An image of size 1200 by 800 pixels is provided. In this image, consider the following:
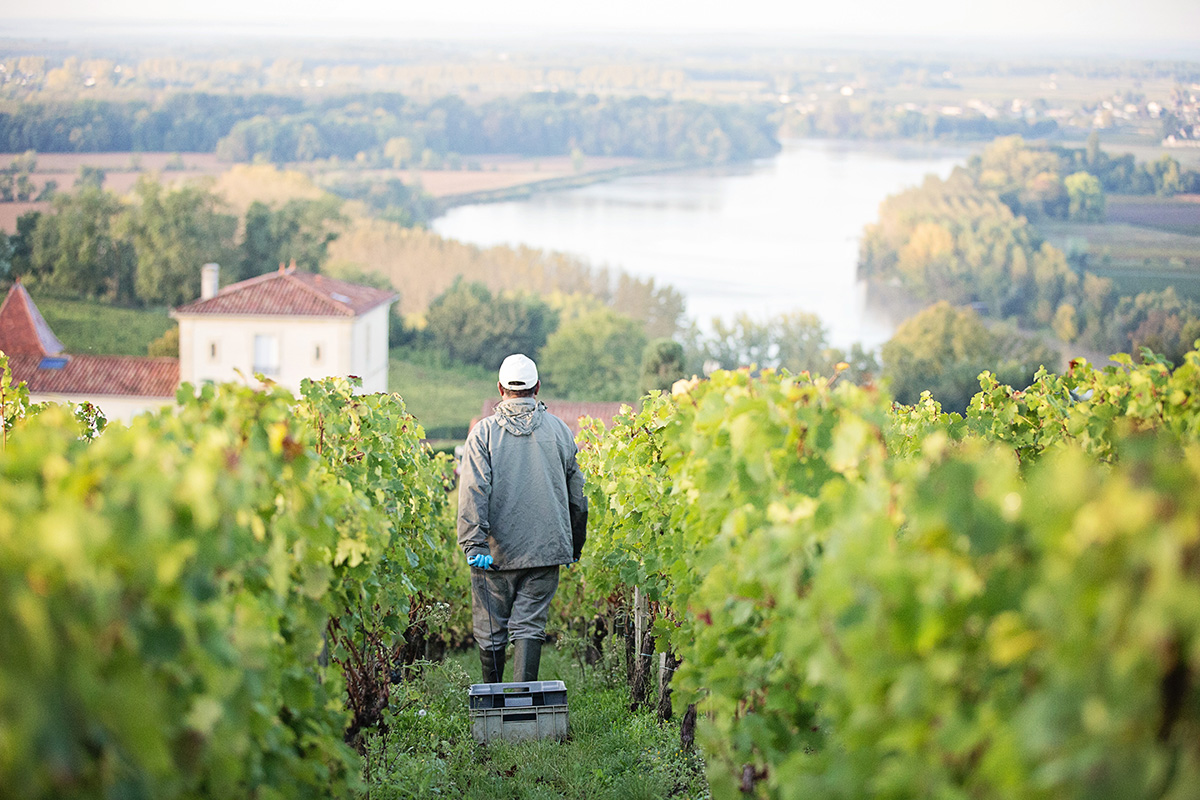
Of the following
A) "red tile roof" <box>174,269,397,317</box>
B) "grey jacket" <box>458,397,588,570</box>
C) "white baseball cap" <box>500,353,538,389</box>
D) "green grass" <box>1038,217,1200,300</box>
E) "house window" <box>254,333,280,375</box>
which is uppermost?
"white baseball cap" <box>500,353,538,389</box>

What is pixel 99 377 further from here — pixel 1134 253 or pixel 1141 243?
pixel 1141 243

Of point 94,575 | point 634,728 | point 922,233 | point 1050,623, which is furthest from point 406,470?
point 922,233

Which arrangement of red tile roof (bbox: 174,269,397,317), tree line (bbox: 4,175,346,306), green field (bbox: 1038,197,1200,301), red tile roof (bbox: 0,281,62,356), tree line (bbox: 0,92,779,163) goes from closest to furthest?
red tile roof (bbox: 174,269,397,317) → red tile roof (bbox: 0,281,62,356) → tree line (bbox: 4,175,346,306) → green field (bbox: 1038,197,1200,301) → tree line (bbox: 0,92,779,163)

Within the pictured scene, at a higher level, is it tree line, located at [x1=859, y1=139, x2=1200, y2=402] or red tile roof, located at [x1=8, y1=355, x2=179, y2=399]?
tree line, located at [x1=859, y1=139, x2=1200, y2=402]

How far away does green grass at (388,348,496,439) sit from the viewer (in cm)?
4041

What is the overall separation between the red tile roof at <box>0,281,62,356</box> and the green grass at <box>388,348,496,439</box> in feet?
38.6

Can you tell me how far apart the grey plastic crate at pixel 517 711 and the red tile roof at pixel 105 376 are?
98.0 feet

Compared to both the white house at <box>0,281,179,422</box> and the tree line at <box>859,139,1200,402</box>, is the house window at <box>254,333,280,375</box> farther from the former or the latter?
the tree line at <box>859,139,1200,402</box>

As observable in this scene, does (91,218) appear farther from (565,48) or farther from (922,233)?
(922,233)

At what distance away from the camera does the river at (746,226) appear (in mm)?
50188

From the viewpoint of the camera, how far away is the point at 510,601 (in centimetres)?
512

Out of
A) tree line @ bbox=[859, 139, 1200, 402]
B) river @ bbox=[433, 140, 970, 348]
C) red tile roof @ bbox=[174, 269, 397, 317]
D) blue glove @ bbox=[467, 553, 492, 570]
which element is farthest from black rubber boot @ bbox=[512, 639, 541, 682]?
river @ bbox=[433, 140, 970, 348]

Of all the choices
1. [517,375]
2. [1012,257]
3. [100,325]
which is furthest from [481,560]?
[1012,257]

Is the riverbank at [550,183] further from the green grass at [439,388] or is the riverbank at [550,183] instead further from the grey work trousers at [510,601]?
the grey work trousers at [510,601]
